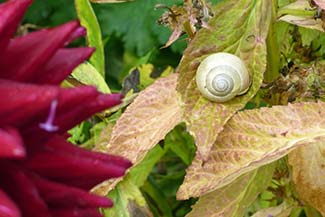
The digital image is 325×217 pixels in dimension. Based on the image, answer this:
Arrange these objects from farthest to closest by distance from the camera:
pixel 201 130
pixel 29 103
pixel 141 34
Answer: pixel 141 34 < pixel 201 130 < pixel 29 103

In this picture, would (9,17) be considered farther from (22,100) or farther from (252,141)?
(252,141)

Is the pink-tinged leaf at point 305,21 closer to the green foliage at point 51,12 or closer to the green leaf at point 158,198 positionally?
the green leaf at point 158,198

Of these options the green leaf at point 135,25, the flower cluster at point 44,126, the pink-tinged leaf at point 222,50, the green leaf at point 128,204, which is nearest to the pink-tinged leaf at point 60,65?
the flower cluster at point 44,126

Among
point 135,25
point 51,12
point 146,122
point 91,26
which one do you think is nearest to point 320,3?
point 146,122

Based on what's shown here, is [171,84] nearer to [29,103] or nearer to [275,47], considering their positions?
[275,47]

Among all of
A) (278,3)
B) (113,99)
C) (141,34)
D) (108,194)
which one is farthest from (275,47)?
(141,34)
